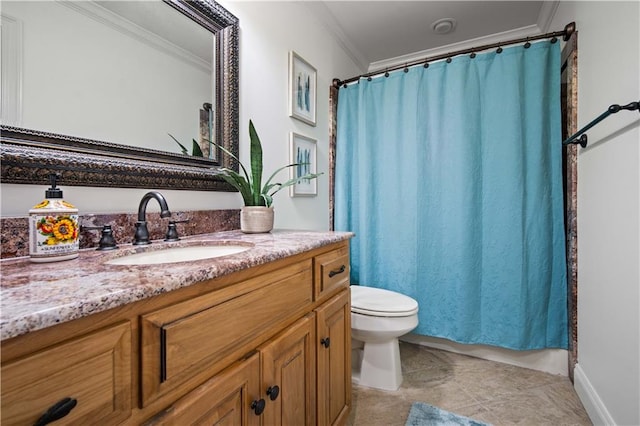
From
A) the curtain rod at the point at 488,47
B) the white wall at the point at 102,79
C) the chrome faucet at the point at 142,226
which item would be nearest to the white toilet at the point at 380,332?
the chrome faucet at the point at 142,226

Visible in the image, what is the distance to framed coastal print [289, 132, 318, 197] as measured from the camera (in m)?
1.77

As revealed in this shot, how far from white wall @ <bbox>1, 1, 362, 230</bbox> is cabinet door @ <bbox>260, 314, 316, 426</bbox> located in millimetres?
644

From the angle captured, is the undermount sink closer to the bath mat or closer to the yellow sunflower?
the yellow sunflower

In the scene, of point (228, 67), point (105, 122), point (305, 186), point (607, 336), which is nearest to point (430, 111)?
point (305, 186)

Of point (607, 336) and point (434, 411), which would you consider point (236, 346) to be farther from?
point (607, 336)

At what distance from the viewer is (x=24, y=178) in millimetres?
723

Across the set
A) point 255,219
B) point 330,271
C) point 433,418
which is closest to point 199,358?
point 330,271

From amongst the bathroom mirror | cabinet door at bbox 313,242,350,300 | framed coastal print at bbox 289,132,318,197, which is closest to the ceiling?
framed coastal print at bbox 289,132,318,197

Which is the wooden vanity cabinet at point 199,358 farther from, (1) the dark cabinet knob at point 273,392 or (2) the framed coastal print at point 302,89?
(2) the framed coastal print at point 302,89

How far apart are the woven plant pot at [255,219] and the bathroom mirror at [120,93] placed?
19cm

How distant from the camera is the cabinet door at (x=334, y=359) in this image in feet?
3.30

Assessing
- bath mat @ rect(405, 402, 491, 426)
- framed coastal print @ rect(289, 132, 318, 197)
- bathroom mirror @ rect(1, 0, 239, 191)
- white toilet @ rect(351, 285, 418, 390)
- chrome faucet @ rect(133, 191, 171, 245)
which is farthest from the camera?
framed coastal print @ rect(289, 132, 318, 197)

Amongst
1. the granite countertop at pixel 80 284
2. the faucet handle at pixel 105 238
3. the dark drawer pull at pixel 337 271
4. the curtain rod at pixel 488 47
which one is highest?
the curtain rod at pixel 488 47

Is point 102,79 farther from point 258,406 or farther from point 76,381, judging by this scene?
point 258,406
